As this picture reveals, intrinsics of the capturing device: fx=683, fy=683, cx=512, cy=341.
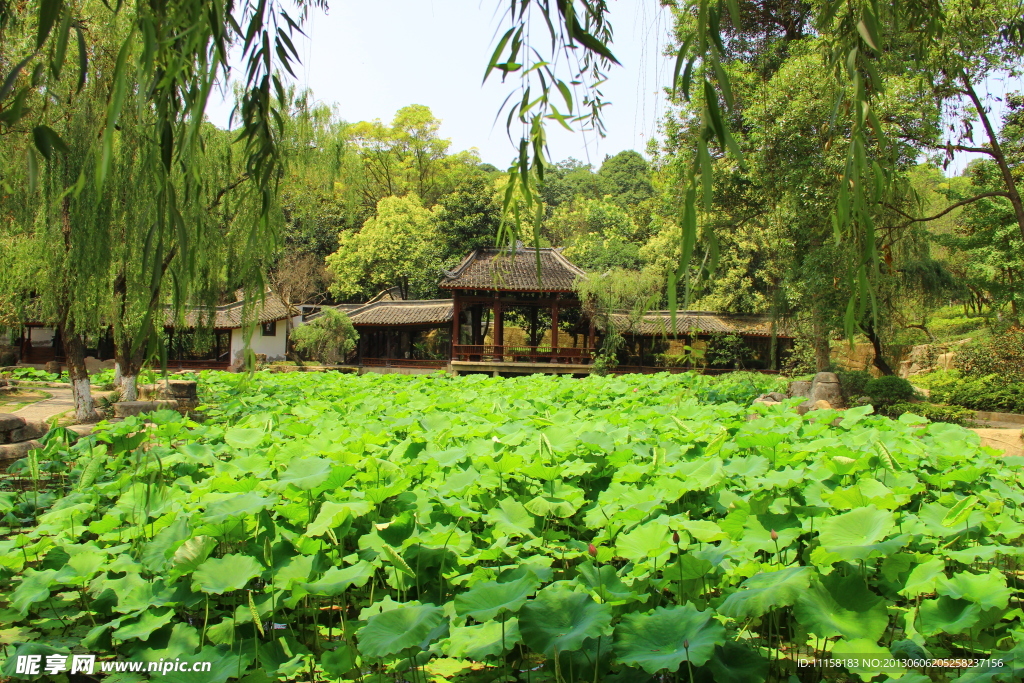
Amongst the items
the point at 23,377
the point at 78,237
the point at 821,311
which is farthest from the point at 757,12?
the point at 23,377

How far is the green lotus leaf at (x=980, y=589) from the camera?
137 cm

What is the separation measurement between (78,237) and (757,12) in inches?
513

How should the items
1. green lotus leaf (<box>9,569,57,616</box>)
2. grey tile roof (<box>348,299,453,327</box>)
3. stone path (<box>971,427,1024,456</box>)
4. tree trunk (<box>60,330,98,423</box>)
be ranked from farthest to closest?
1. grey tile roof (<box>348,299,453,327</box>)
2. tree trunk (<box>60,330,98,423</box>)
3. stone path (<box>971,427,1024,456</box>)
4. green lotus leaf (<box>9,569,57,616</box>)

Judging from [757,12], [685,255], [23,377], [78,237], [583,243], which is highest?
[757,12]

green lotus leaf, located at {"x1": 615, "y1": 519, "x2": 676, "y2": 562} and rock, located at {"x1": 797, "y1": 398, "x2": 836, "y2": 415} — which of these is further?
rock, located at {"x1": 797, "y1": 398, "x2": 836, "y2": 415}

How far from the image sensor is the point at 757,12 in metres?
13.8

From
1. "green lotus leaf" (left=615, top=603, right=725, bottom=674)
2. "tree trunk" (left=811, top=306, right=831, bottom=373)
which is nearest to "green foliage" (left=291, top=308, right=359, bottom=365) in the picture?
"tree trunk" (left=811, top=306, right=831, bottom=373)

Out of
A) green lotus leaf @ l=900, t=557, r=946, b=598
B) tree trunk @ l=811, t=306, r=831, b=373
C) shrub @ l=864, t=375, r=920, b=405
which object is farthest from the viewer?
tree trunk @ l=811, t=306, r=831, b=373

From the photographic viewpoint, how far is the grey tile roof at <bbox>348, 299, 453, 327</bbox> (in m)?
21.2

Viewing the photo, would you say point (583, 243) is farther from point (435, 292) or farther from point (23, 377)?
point (23, 377)

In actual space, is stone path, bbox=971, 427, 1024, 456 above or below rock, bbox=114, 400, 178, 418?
below

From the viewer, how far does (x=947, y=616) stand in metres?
1.45

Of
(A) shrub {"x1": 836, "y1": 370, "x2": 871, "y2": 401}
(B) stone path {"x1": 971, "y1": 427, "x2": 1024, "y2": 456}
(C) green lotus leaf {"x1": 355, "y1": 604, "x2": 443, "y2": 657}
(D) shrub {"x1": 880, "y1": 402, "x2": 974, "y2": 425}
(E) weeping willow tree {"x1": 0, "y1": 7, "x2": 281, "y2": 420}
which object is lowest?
(D) shrub {"x1": 880, "y1": 402, "x2": 974, "y2": 425}

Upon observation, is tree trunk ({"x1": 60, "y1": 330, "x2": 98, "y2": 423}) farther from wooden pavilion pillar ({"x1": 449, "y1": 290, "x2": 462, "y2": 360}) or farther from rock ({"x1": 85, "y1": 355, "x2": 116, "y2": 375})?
wooden pavilion pillar ({"x1": 449, "y1": 290, "x2": 462, "y2": 360})
